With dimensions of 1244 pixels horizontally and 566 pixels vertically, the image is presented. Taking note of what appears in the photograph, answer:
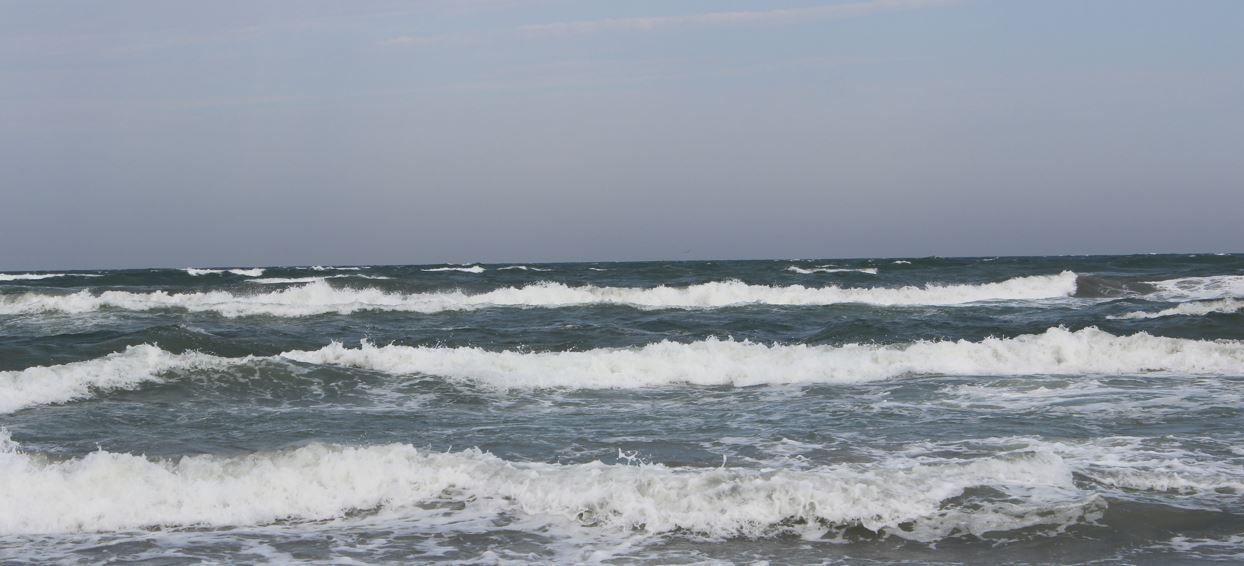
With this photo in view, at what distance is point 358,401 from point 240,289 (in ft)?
75.2

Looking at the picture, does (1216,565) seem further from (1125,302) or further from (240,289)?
(240,289)

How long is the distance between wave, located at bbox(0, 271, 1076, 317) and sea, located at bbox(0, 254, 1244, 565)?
9.76 metres

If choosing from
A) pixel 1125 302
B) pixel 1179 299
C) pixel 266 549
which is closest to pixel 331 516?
pixel 266 549

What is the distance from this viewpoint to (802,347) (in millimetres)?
15109

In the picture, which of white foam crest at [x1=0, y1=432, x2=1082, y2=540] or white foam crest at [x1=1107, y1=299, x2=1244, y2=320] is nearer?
white foam crest at [x1=0, y1=432, x2=1082, y2=540]

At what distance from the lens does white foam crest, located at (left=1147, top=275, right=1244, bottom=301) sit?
27.3 m

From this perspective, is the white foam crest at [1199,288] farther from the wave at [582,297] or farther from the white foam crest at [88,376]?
the white foam crest at [88,376]

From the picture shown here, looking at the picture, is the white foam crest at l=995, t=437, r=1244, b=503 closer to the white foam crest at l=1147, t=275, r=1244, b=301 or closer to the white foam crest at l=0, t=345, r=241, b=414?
the white foam crest at l=0, t=345, r=241, b=414

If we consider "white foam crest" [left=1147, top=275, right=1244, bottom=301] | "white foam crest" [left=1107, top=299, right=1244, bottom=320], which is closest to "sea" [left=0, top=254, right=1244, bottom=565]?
"white foam crest" [left=1107, top=299, right=1244, bottom=320]

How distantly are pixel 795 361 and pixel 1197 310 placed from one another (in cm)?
1106

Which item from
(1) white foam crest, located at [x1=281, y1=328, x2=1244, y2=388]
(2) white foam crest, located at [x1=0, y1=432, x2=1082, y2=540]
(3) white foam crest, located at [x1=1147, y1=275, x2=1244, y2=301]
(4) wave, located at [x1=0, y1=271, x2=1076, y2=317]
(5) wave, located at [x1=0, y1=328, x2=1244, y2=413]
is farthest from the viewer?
(4) wave, located at [x1=0, y1=271, x2=1076, y2=317]

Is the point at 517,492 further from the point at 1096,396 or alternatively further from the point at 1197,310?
the point at 1197,310

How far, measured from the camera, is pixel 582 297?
3041cm

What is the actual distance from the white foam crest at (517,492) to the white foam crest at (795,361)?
5366mm
